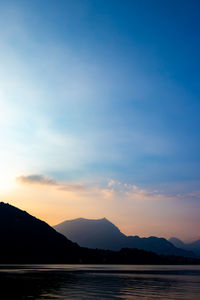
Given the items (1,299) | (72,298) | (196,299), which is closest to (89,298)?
(72,298)

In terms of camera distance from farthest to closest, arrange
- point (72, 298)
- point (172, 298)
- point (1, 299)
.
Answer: point (172, 298), point (72, 298), point (1, 299)

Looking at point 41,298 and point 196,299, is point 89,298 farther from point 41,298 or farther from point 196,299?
point 196,299

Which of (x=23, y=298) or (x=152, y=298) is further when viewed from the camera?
(x=152, y=298)

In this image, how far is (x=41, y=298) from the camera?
46938 mm

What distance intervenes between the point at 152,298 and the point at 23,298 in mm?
21782

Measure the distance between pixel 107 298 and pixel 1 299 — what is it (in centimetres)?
1689

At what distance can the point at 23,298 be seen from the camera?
152ft

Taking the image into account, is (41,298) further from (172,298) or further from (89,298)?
(172,298)

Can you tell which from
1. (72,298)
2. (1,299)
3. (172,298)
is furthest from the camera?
(172,298)

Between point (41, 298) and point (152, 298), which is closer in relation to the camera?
point (41, 298)

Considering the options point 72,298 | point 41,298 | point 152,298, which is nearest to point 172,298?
point 152,298

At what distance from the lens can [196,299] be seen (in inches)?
2004

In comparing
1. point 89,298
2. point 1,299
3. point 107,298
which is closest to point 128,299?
point 107,298

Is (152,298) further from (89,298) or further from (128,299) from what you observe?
(89,298)
